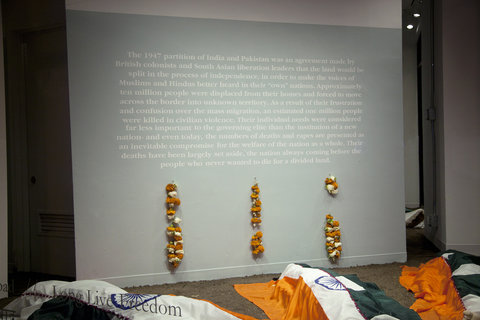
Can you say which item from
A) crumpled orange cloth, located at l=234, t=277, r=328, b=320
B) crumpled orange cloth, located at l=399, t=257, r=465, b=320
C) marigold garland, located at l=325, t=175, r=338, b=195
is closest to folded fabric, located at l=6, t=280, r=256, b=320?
crumpled orange cloth, located at l=234, t=277, r=328, b=320

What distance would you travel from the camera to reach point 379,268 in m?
3.51

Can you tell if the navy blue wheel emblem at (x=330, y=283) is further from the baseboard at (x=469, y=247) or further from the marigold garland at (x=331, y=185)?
the baseboard at (x=469, y=247)

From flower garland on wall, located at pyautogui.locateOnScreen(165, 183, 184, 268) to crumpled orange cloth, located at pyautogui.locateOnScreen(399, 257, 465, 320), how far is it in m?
1.88

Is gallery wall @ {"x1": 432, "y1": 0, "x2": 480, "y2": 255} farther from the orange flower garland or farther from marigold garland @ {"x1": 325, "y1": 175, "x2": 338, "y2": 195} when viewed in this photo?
the orange flower garland

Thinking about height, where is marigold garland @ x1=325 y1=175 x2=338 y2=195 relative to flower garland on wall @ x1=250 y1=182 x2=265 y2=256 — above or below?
above

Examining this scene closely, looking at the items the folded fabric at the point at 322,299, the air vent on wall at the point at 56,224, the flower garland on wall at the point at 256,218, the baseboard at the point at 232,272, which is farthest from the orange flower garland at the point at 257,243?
the air vent on wall at the point at 56,224

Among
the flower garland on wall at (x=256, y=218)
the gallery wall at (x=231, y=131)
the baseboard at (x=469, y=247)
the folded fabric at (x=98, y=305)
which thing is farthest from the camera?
the baseboard at (x=469, y=247)

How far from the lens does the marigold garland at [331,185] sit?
348 centimetres

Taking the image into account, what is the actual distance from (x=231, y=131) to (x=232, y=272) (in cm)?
129

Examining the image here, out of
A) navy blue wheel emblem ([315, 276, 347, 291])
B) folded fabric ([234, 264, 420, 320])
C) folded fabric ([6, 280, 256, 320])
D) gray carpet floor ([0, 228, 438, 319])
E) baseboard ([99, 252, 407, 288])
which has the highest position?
folded fabric ([6, 280, 256, 320])

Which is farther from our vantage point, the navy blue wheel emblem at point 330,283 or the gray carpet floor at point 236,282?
the gray carpet floor at point 236,282

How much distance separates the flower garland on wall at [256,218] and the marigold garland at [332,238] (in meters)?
0.64

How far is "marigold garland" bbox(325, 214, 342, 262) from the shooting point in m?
3.49

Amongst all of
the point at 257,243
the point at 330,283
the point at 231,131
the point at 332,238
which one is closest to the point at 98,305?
the point at 330,283
